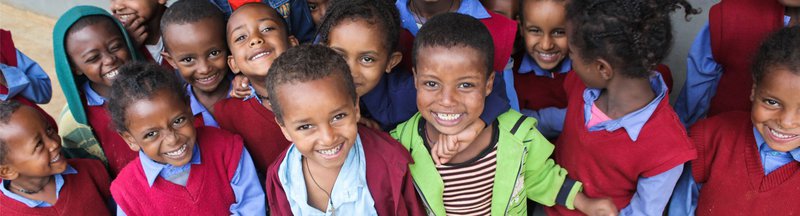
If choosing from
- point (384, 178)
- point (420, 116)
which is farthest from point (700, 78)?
point (384, 178)

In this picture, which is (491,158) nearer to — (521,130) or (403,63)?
(521,130)

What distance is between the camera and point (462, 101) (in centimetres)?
168

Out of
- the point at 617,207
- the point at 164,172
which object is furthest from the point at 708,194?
the point at 164,172

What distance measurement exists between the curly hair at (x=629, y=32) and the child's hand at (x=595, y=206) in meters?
0.43

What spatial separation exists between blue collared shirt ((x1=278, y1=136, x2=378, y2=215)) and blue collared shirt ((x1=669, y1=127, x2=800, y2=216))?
98 cm

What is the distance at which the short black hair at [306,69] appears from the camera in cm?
155

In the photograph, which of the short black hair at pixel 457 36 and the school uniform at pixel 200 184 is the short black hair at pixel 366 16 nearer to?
the short black hair at pixel 457 36

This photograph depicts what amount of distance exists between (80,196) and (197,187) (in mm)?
513

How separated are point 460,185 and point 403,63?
1.87 ft

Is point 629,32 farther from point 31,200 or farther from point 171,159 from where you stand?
point 31,200

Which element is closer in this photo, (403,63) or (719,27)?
(719,27)

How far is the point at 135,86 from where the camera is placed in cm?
184

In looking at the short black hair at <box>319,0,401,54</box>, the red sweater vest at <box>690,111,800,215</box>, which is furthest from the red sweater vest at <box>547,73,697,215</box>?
the short black hair at <box>319,0,401,54</box>

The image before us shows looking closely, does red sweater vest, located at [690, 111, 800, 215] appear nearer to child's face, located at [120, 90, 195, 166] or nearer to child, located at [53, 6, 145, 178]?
child's face, located at [120, 90, 195, 166]
